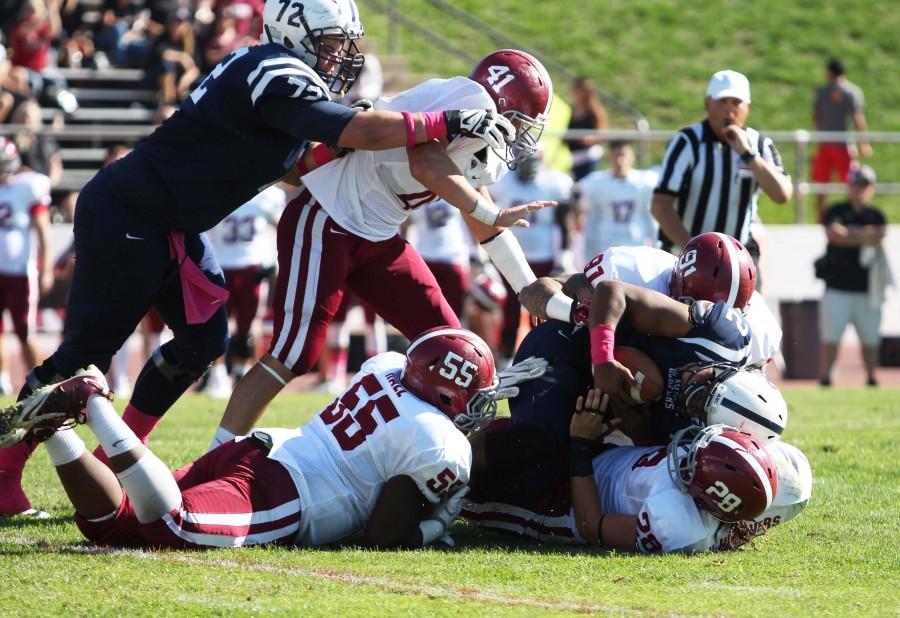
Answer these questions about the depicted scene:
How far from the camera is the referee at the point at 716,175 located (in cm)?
766

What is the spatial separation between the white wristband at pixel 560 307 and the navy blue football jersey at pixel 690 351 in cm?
39

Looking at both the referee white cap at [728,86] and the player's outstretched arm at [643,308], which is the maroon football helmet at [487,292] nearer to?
the referee white cap at [728,86]

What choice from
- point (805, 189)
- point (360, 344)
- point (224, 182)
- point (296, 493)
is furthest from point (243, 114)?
point (805, 189)

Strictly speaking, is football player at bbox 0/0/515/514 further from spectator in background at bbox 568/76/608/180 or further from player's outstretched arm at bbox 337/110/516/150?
spectator in background at bbox 568/76/608/180

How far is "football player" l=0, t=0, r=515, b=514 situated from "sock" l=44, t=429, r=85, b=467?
→ 0.69m

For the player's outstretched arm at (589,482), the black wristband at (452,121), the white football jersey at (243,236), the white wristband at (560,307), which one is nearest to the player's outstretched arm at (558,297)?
the white wristband at (560,307)

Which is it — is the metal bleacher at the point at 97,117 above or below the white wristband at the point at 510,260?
above

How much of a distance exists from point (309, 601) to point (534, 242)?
8516 millimetres

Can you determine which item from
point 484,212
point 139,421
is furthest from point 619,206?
point 139,421

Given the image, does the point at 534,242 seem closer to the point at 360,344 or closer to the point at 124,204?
the point at 360,344

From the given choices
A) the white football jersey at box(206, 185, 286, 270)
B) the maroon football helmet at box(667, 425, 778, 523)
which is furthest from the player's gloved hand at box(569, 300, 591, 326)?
the white football jersey at box(206, 185, 286, 270)

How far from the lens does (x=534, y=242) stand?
12109mm

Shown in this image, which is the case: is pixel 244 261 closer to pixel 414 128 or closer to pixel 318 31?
pixel 318 31

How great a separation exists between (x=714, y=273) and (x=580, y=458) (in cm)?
91
